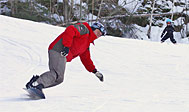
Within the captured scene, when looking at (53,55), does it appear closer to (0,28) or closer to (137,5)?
(0,28)

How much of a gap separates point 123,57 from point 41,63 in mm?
2784

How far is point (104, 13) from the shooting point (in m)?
22.8

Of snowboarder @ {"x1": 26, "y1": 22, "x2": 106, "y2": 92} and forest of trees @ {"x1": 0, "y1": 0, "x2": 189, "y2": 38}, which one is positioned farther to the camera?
forest of trees @ {"x1": 0, "y1": 0, "x2": 189, "y2": 38}

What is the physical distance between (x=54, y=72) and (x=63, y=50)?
0.29m

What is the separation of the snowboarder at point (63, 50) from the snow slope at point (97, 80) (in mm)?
226

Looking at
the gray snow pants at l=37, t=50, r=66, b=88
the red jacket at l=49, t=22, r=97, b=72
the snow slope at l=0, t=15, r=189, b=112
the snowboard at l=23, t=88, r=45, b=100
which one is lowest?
the snow slope at l=0, t=15, r=189, b=112

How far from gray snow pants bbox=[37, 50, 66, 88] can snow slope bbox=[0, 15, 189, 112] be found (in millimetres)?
225

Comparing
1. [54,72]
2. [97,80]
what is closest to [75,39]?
[54,72]

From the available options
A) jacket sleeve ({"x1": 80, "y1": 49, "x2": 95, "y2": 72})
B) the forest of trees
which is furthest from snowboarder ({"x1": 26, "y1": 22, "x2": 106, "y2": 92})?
the forest of trees

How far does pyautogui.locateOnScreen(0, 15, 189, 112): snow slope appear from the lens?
346 centimetres

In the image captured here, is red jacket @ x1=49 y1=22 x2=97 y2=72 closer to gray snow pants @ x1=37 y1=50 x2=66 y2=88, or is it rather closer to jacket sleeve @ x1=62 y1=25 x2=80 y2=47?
jacket sleeve @ x1=62 y1=25 x2=80 y2=47

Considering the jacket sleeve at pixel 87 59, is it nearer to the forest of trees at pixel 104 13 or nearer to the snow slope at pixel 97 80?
the snow slope at pixel 97 80

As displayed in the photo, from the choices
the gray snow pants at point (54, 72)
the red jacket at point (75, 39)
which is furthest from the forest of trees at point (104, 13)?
the gray snow pants at point (54, 72)

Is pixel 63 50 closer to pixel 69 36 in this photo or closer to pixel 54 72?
pixel 69 36
